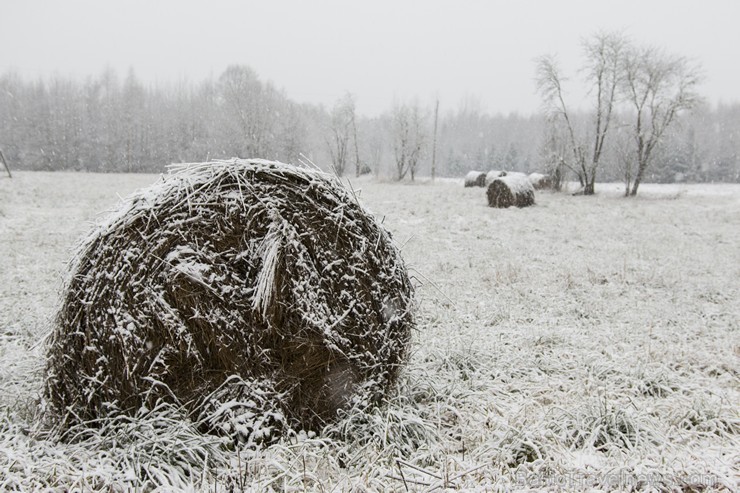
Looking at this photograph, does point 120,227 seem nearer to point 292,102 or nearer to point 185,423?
point 185,423

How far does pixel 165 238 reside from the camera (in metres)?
2.86

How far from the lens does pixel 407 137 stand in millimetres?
42000

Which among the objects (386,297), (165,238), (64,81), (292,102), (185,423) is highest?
(64,81)

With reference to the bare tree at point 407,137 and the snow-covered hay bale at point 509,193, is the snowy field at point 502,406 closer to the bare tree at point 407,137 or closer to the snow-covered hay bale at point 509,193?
the snow-covered hay bale at point 509,193

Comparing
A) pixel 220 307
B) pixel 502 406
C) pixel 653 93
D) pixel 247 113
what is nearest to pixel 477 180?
pixel 653 93

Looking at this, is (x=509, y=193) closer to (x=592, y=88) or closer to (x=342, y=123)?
(x=592, y=88)

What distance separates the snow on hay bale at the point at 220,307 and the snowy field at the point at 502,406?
0.23 meters

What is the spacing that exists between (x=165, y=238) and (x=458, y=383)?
8.81 ft

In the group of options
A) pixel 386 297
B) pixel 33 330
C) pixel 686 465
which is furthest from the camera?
pixel 33 330

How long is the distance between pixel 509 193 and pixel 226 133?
3733cm

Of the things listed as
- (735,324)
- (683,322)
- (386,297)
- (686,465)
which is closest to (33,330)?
(386,297)

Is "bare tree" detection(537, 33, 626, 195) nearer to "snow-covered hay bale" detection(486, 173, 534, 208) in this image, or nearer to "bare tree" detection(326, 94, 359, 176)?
"snow-covered hay bale" detection(486, 173, 534, 208)

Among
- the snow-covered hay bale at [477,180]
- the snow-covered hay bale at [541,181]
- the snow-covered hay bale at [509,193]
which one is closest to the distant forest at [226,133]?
the snow-covered hay bale at [477,180]

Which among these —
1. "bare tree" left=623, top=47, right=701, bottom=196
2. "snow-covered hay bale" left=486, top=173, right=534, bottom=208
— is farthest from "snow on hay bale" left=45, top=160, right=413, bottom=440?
"bare tree" left=623, top=47, right=701, bottom=196
